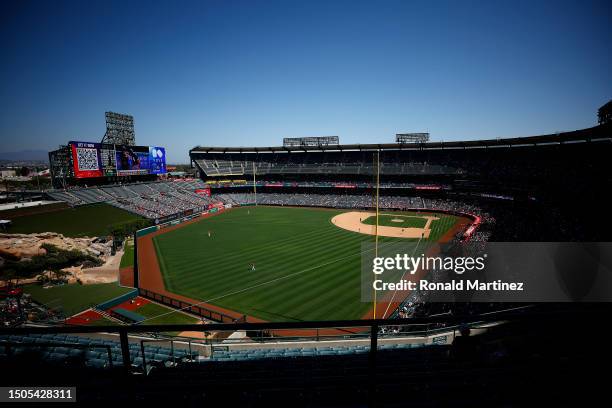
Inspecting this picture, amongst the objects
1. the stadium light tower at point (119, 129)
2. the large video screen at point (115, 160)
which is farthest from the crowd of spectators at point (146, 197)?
the stadium light tower at point (119, 129)

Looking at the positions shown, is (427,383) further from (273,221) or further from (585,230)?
(273,221)

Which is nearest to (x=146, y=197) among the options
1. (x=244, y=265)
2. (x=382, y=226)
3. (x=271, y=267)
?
(x=244, y=265)

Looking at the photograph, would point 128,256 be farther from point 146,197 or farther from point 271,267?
point 146,197

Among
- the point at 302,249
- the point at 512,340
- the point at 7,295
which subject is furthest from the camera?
the point at 302,249

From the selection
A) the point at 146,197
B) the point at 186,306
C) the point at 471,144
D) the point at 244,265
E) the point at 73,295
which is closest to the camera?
the point at 186,306

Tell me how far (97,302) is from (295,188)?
57.1 meters

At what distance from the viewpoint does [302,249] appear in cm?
3272

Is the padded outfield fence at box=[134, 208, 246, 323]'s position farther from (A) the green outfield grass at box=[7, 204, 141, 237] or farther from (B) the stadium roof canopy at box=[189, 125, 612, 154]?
(B) the stadium roof canopy at box=[189, 125, 612, 154]

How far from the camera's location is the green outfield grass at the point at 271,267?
66.1 ft

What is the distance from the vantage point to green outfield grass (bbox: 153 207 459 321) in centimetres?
2016

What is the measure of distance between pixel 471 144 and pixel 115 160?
7286 cm

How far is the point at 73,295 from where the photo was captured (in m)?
22.0

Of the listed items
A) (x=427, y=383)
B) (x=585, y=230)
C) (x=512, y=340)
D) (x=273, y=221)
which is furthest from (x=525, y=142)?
(x=427, y=383)

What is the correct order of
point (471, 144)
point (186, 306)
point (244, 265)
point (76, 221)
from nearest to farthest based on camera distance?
point (186, 306) → point (244, 265) → point (76, 221) → point (471, 144)
